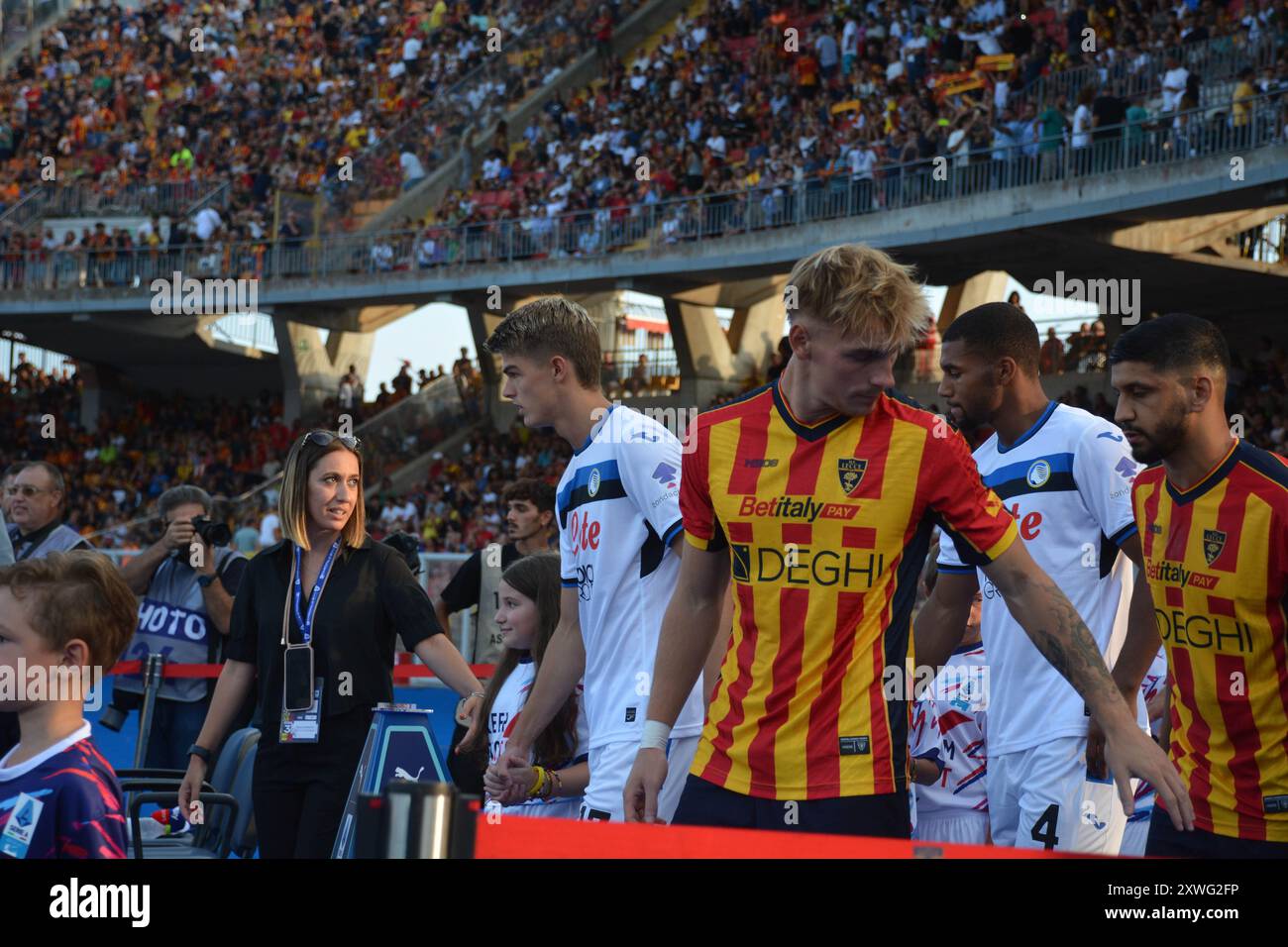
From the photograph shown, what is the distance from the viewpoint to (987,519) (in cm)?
342

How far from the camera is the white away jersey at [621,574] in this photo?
4395 mm

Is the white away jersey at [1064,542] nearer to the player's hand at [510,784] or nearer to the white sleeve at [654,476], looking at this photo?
the white sleeve at [654,476]

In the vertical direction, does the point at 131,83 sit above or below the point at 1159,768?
above

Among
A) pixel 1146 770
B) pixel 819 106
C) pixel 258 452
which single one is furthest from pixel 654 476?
pixel 258 452

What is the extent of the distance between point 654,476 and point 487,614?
553 centimetres

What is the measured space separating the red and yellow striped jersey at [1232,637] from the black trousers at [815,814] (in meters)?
1.04

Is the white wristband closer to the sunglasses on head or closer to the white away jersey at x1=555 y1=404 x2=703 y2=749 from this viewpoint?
the white away jersey at x1=555 y1=404 x2=703 y2=749

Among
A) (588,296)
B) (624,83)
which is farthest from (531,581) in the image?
(624,83)

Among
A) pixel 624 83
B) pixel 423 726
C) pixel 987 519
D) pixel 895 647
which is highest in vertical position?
pixel 624 83

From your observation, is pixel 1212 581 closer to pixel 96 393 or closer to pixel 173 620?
pixel 173 620

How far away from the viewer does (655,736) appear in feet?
12.0

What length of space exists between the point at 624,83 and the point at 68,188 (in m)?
13.6

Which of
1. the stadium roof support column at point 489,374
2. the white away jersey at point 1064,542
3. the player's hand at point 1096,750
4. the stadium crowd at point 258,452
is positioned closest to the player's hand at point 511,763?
the white away jersey at point 1064,542
